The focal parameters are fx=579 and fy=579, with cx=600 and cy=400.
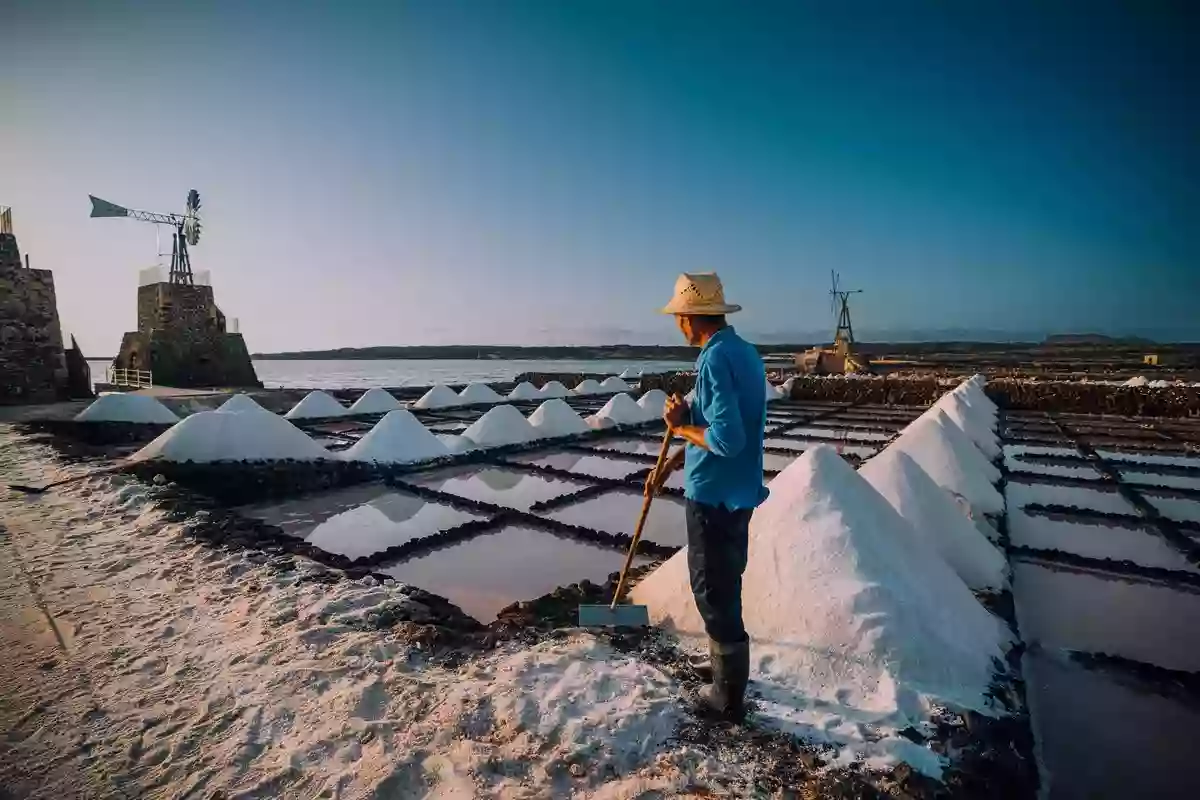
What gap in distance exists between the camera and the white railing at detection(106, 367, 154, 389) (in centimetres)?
1208

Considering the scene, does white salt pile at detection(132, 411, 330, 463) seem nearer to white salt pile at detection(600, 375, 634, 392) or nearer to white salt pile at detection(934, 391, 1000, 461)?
white salt pile at detection(934, 391, 1000, 461)

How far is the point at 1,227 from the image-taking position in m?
9.51

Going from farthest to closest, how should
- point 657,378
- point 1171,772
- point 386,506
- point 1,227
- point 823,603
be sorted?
1. point 657,378
2. point 1,227
3. point 386,506
4. point 823,603
5. point 1171,772

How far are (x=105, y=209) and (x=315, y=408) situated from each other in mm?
9348

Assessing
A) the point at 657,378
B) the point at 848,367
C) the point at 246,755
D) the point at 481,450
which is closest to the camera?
the point at 246,755

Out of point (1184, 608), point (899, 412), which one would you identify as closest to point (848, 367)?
point (899, 412)

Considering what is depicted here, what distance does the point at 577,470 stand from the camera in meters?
6.01

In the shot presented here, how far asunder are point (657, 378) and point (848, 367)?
282 inches

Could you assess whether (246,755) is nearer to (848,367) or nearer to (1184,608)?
(1184,608)

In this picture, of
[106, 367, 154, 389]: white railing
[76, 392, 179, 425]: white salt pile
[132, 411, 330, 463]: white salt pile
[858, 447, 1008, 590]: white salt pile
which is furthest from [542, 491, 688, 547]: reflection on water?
[106, 367, 154, 389]: white railing

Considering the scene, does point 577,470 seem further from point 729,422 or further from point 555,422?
point 729,422

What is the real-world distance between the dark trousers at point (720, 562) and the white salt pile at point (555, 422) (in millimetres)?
6143

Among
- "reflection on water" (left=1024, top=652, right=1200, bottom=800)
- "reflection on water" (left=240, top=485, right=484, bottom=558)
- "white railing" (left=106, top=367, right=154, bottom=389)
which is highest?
"white railing" (left=106, top=367, right=154, bottom=389)

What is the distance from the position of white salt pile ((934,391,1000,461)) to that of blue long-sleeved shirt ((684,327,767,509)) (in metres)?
5.02
